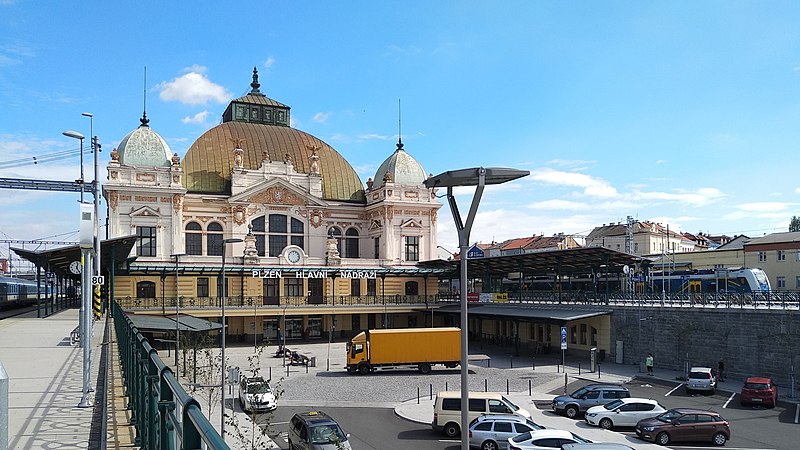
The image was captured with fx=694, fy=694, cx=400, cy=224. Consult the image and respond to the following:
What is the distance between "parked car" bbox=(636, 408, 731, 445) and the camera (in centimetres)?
2647

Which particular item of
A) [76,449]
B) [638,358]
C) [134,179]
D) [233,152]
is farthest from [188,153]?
[76,449]

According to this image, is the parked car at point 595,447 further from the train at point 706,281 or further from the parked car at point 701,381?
the train at point 706,281

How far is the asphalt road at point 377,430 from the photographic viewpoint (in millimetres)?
26609

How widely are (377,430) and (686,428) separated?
1227 cm

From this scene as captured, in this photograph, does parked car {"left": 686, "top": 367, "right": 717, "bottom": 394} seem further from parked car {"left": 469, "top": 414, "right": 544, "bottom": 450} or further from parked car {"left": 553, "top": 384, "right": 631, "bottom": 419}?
parked car {"left": 469, "top": 414, "right": 544, "bottom": 450}

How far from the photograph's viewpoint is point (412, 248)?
80.2 meters

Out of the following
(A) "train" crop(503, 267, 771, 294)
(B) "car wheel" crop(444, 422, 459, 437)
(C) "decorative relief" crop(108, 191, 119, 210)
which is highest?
(C) "decorative relief" crop(108, 191, 119, 210)

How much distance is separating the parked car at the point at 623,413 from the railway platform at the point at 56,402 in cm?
2001

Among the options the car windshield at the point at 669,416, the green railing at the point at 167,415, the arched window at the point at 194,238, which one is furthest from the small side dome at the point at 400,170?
the green railing at the point at 167,415

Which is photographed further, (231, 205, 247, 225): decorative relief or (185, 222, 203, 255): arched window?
(231, 205, 247, 225): decorative relief

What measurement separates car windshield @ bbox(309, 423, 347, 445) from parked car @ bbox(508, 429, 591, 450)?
19.2 feet

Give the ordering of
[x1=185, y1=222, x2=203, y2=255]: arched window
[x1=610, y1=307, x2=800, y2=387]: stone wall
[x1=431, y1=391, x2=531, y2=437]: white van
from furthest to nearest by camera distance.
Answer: [x1=185, y1=222, x2=203, y2=255]: arched window → [x1=610, y1=307, x2=800, y2=387]: stone wall → [x1=431, y1=391, x2=531, y2=437]: white van

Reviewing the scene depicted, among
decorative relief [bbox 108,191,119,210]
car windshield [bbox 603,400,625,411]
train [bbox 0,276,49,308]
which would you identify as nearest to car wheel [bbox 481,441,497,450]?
car windshield [bbox 603,400,625,411]

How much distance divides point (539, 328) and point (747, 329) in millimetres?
23091
